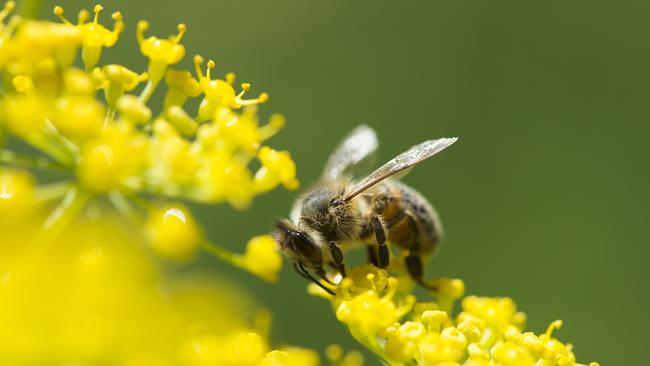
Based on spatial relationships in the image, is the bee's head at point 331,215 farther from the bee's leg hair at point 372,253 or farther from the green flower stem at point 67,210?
the green flower stem at point 67,210

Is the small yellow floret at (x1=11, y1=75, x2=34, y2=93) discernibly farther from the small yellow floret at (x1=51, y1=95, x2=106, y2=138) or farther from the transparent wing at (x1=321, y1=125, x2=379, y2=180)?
the transparent wing at (x1=321, y1=125, x2=379, y2=180)

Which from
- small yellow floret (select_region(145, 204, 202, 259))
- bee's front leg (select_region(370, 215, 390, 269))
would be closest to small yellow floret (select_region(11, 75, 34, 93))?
small yellow floret (select_region(145, 204, 202, 259))

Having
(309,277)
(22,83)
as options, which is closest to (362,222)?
(309,277)

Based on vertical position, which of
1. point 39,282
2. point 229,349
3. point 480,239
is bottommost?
point 39,282

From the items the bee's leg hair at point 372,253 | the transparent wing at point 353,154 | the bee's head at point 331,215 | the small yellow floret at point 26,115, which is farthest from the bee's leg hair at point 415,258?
the small yellow floret at point 26,115

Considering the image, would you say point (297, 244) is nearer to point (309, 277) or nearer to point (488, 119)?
point (309, 277)

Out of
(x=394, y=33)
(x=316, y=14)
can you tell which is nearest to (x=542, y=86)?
(x=394, y=33)

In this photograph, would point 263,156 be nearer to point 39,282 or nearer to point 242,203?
point 242,203
